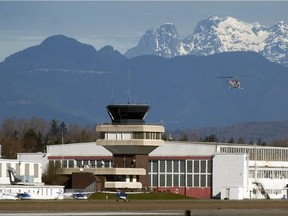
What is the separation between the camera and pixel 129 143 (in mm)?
190000

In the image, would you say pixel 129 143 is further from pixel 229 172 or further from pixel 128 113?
pixel 229 172

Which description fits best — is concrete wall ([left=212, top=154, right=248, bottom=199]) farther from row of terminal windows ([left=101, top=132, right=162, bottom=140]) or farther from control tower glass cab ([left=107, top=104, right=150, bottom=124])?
control tower glass cab ([left=107, top=104, right=150, bottom=124])

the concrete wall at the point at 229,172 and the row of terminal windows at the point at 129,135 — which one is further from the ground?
the row of terminal windows at the point at 129,135

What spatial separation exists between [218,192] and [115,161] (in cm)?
1838

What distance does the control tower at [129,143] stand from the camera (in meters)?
190

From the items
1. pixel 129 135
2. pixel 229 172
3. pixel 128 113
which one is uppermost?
pixel 128 113

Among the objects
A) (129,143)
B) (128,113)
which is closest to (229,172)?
(129,143)

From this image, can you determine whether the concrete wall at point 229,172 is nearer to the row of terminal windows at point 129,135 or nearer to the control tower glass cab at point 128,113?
the row of terminal windows at point 129,135

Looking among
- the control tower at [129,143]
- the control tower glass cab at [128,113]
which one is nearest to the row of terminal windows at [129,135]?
the control tower at [129,143]

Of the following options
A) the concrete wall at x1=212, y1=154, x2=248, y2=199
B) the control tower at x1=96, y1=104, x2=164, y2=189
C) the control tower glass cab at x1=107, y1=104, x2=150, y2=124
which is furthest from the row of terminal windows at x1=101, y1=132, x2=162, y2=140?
the concrete wall at x1=212, y1=154, x2=248, y2=199

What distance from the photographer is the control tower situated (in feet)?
624

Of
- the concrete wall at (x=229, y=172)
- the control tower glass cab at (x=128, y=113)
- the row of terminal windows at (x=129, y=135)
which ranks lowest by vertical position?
the concrete wall at (x=229, y=172)

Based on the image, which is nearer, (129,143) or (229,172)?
(129,143)

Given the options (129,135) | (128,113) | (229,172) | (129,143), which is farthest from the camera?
(229,172)
